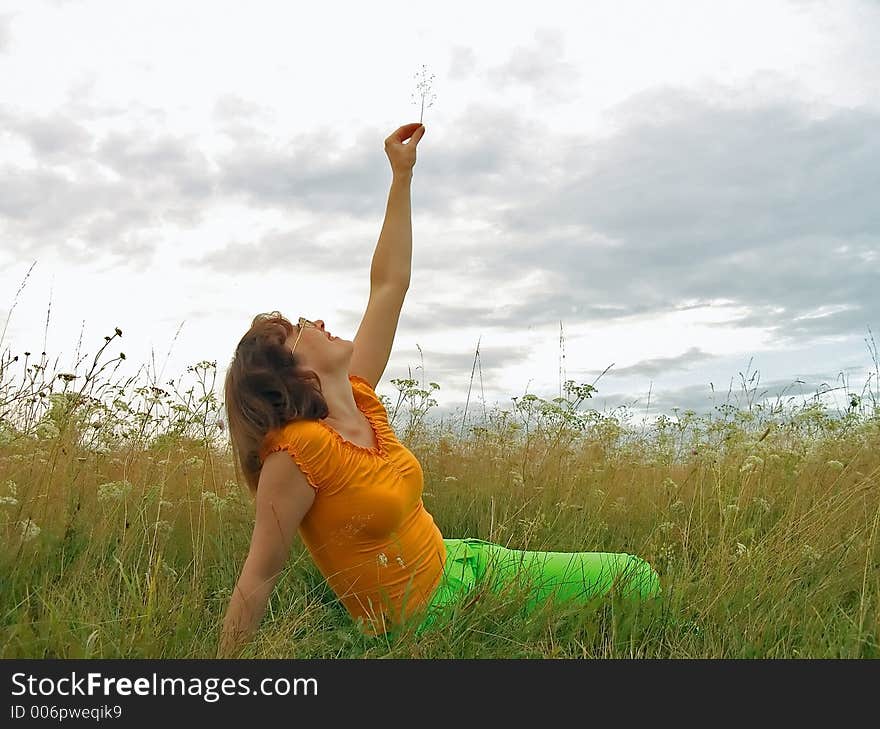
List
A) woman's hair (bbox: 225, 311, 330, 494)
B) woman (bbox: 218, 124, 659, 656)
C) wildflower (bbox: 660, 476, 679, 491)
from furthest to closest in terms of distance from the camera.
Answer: wildflower (bbox: 660, 476, 679, 491) → woman's hair (bbox: 225, 311, 330, 494) → woman (bbox: 218, 124, 659, 656)

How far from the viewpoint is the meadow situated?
2.83m

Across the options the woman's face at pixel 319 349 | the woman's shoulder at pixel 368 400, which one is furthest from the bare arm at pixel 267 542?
the woman's shoulder at pixel 368 400

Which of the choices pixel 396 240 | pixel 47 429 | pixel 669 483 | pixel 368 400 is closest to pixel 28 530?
pixel 47 429

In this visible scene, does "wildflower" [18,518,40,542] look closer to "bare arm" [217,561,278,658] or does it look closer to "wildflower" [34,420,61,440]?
"wildflower" [34,420,61,440]

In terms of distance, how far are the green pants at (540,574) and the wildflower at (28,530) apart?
1.58 metres

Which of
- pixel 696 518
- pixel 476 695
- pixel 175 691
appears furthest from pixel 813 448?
pixel 175 691

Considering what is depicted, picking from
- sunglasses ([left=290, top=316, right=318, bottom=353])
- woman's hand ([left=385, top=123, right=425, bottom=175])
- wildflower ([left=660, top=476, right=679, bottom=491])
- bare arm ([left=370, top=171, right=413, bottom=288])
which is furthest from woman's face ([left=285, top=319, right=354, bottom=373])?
wildflower ([left=660, top=476, right=679, bottom=491])

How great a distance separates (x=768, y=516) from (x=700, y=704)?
2.57 meters

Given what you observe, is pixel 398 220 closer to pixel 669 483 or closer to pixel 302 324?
pixel 302 324

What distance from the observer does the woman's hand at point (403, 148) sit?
12.8 feet

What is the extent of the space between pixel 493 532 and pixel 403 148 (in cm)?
211

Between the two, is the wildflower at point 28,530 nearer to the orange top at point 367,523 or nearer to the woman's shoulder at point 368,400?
the orange top at point 367,523

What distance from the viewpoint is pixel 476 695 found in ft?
7.89

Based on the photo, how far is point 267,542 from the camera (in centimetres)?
271
